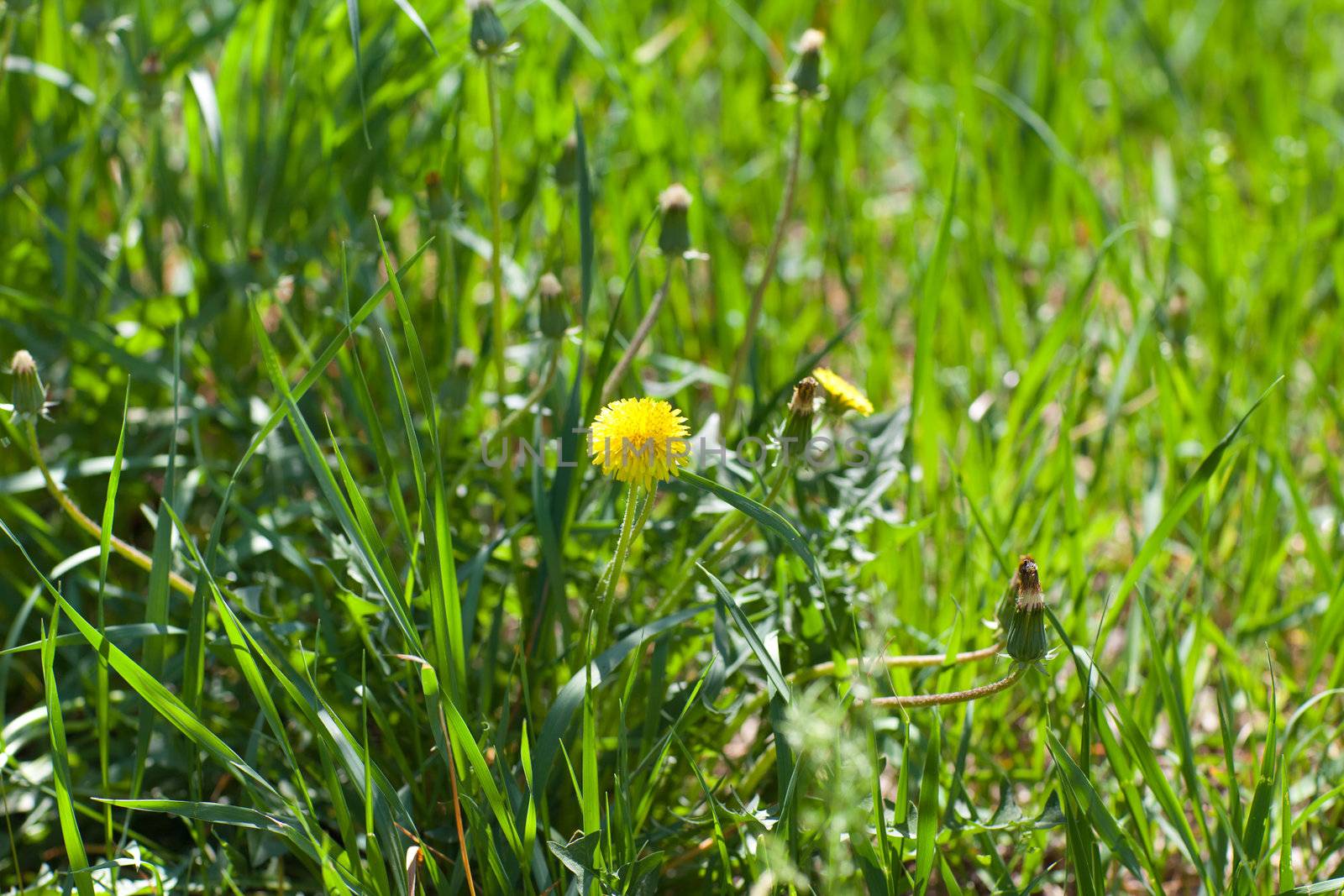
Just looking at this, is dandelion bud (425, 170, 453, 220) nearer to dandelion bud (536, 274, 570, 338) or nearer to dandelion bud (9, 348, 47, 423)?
dandelion bud (536, 274, 570, 338)

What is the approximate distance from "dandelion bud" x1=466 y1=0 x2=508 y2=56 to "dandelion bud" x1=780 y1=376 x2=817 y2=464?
599 mm

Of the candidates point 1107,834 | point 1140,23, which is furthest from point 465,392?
point 1140,23

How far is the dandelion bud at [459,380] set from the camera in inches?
60.9

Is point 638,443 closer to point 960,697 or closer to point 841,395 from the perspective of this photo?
point 841,395

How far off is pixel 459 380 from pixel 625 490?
259 millimetres

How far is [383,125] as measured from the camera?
6.26 ft

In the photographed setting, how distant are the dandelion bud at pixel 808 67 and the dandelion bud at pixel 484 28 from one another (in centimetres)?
40

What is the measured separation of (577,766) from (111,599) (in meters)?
0.73

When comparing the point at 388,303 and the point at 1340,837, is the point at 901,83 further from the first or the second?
the point at 1340,837

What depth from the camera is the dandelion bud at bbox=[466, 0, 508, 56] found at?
1456 millimetres

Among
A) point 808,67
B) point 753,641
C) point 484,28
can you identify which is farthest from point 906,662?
point 484,28

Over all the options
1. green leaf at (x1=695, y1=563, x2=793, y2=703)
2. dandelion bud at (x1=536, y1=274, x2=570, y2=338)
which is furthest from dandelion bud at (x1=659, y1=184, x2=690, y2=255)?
green leaf at (x1=695, y1=563, x2=793, y2=703)

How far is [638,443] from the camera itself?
44.1 inches

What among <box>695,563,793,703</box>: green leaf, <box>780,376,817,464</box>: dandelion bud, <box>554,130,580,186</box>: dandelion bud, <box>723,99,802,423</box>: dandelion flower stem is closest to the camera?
<box>695,563,793,703</box>: green leaf
